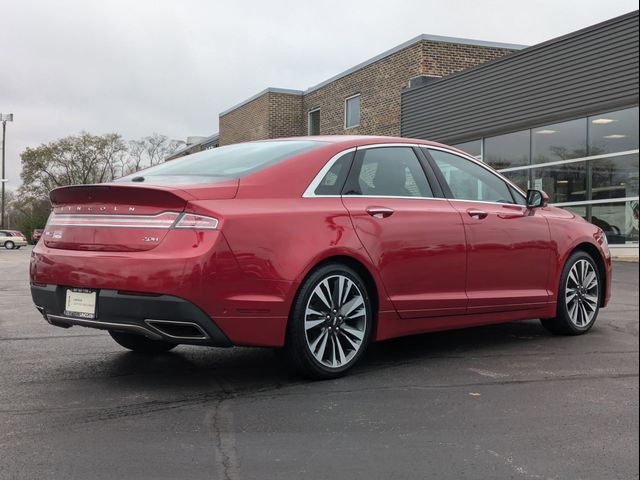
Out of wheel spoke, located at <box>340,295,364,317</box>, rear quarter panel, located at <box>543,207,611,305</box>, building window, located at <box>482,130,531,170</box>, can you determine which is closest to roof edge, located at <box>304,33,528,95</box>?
building window, located at <box>482,130,531,170</box>

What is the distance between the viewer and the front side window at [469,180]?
16.7 feet

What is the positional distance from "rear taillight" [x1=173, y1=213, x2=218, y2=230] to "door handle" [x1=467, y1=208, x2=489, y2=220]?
6.93 feet

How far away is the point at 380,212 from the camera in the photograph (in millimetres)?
4410

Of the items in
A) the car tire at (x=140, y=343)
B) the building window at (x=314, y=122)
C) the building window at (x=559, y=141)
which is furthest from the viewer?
the building window at (x=314, y=122)

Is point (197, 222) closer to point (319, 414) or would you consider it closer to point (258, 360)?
point (319, 414)

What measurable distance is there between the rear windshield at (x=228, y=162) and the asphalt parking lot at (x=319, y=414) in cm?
131

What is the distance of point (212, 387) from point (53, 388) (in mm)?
959

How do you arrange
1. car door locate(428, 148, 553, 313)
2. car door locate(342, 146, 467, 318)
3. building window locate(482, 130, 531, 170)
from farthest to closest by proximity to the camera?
building window locate(482, 130, 531, 170) < car door locate(428, 148, 553, 313) < car door locate(342, 146, 467, 318)

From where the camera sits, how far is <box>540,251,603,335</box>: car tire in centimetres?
559

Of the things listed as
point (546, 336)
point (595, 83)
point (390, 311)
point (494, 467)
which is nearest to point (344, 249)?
point (390, 311)

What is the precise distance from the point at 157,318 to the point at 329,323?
1080mm

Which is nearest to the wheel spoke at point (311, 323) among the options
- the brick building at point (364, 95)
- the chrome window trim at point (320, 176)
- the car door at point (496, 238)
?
the chrome window trim at point (320, 176)

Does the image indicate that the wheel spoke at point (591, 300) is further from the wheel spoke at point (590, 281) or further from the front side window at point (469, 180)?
the front side window at point (469, 180)

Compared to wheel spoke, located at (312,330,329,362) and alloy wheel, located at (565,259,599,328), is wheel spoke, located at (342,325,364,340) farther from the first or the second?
alloy wheel, located at (565,259,599,328)
